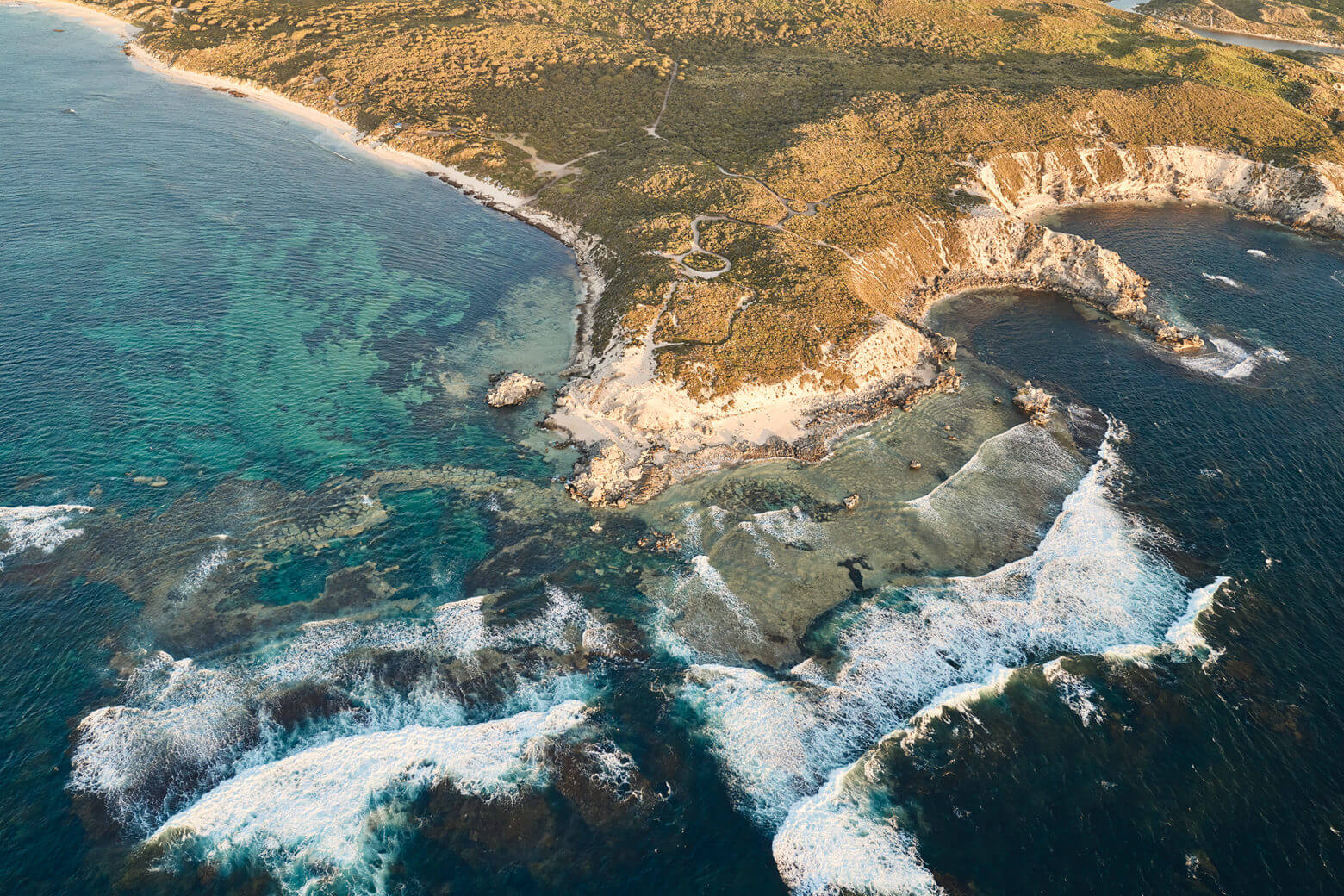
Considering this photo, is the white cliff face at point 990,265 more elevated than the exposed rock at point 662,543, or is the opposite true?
the white cliff face at point 990,265

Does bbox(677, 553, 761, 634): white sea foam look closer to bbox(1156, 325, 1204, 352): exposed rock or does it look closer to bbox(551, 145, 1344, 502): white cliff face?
bbox(551, 145, 1344, 502): white cliff face

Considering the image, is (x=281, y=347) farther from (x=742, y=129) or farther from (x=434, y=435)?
(x=742, y=129)

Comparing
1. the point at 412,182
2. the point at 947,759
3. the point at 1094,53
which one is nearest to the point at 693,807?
the point at 947,759

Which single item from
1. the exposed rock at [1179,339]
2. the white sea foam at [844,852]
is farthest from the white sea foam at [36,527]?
the exposed rock at [1179,339]

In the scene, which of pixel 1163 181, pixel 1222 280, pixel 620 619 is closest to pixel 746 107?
pixel 1163 181

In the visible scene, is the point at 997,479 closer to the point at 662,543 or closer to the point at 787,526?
the point at 787,526

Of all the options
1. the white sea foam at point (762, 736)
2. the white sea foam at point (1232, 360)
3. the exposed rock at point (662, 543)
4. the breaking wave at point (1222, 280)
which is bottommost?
the white sea foam at point (762, 736)

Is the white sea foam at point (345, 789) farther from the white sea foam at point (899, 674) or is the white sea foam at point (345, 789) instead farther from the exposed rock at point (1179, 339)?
the exposed rock at point (1179, 339)

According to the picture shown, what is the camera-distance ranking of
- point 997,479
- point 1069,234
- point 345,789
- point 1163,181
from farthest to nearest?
point 1163,181, point 1069,234, point 997,479, point 345,789
